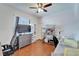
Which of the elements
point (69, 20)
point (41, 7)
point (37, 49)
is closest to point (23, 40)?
point (37, 49)

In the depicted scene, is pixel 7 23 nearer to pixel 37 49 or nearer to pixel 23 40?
pixel 23 40

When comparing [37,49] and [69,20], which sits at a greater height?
[69,20]

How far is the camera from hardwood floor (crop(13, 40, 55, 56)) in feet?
4.55

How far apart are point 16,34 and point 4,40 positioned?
150 millimetres

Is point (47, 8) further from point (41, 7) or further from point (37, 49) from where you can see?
point (37, 49)

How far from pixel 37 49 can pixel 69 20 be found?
493 mm

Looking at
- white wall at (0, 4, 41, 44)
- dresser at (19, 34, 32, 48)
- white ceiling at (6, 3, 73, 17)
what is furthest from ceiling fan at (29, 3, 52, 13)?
dresser at (19, 34, 32, 48)

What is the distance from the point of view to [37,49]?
1.40 m

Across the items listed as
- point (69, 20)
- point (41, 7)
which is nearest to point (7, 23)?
point (41, 7)

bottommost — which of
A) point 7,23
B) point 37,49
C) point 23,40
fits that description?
point 37,49

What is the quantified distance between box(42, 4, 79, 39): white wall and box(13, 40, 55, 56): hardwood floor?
24 cm

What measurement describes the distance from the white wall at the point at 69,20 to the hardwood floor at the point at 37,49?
0.24 m

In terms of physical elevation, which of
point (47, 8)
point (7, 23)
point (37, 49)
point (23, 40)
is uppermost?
point (47, 8)

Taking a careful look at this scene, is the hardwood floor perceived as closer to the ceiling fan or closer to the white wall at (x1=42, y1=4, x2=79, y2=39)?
the white wall at (x1=42, y1=4, x2=79, y2=39)
